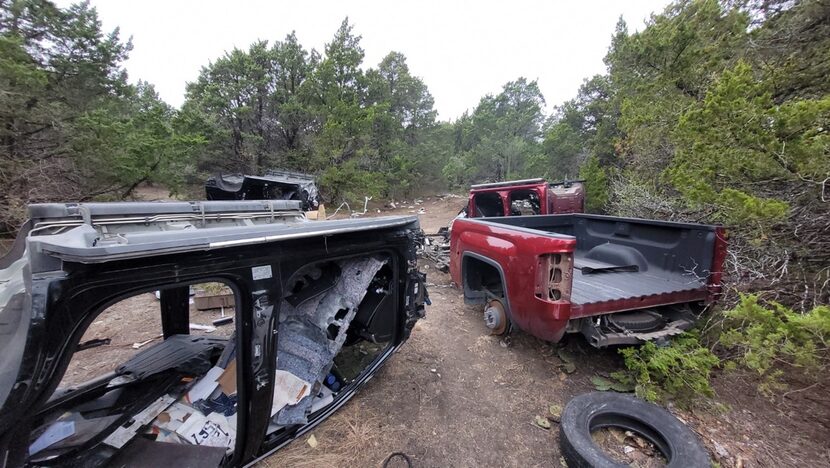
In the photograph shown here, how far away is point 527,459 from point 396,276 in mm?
1575

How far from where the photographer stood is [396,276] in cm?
265

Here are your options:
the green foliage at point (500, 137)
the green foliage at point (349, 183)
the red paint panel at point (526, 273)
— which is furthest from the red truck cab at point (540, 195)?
the green foliage at point (500, 137)

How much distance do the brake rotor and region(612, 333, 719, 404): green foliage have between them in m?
1.20

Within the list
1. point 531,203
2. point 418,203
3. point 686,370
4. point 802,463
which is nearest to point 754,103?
point 686,370

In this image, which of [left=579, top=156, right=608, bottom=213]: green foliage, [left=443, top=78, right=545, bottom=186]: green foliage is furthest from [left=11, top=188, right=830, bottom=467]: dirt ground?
[left=443, top=78, right=545, bottom=186]: green foliage

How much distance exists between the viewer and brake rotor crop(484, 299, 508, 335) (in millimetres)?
3504

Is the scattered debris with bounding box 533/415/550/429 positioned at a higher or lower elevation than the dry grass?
lower

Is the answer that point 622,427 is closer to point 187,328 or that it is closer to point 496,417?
point 496,417

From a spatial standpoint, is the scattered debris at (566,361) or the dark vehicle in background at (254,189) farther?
the dark vehicle in background at (254,189)

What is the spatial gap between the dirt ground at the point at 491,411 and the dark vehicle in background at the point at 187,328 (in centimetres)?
19

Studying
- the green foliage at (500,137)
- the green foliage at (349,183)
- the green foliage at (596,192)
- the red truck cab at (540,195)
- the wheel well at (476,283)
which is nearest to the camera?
the wheel well at (476,283)

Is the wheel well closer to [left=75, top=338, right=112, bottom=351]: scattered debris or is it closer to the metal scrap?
the metal scrap

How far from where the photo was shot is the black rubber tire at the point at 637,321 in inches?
107

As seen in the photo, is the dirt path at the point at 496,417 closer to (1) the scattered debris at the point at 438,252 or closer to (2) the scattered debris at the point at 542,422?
(2) the scattered debris at the point at 542,422
